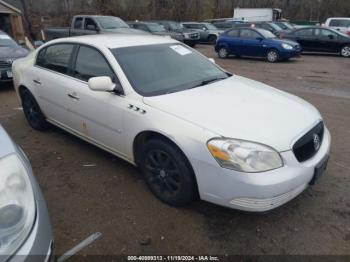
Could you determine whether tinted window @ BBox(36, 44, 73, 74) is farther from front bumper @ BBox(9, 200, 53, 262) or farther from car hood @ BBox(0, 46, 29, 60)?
car hood @ BBox(0, 46, 29, 60)

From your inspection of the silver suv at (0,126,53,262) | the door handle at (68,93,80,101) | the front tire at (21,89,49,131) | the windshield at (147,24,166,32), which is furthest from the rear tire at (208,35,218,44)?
the silver suv at (0,126,53,262)

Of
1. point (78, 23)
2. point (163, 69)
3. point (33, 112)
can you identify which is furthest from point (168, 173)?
point (78, 23)

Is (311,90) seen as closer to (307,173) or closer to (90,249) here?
(307,173)

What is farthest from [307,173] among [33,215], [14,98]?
[14,98]

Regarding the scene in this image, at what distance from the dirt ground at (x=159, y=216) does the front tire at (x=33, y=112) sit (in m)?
0.52

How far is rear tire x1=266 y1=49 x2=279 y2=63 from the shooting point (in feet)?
43.6

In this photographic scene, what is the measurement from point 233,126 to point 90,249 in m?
1.55

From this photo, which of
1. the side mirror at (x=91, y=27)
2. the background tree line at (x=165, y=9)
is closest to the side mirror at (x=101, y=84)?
the side mirror at (x=91, y=27)

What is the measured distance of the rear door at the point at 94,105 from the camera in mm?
3289

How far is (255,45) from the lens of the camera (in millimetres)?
13664

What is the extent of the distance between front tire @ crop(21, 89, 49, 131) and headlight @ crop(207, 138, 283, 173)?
128 inches

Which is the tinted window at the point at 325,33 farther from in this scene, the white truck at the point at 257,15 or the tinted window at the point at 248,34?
the white truck at the point at 257,15

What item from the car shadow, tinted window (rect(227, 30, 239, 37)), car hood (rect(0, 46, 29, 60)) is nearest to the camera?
car hood (rect(0, 46, 29, 60))

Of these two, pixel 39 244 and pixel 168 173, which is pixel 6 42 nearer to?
pixel 168 173
